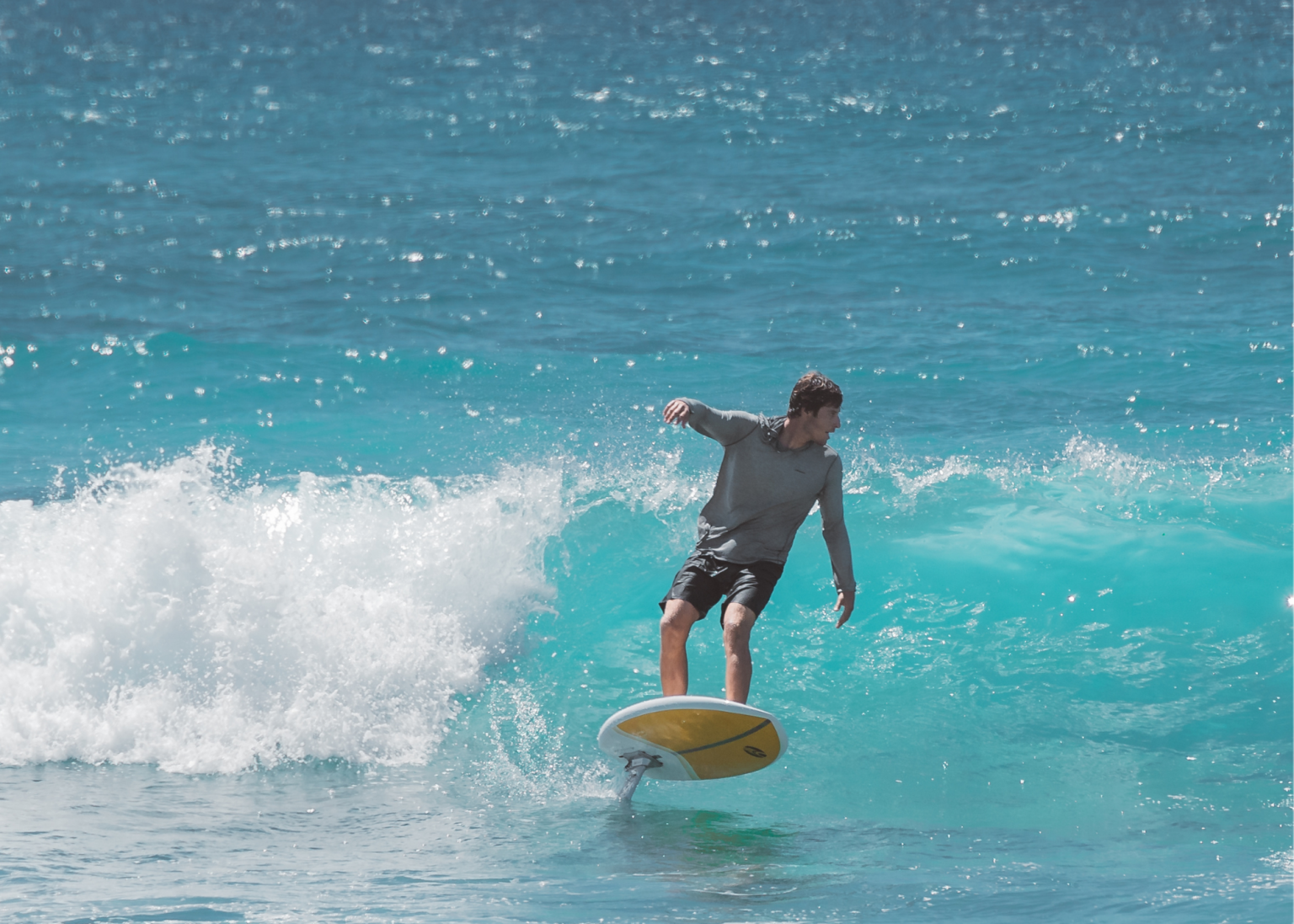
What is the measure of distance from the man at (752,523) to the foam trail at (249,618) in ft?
7.12

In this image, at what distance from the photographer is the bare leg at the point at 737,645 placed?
6.27 m

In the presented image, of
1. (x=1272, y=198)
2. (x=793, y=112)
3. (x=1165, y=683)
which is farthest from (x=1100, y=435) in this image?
(x=793, y=112)

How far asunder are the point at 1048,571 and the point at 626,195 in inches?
555

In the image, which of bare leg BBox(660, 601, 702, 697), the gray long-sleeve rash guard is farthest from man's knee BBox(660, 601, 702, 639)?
the gray long-sleeve rash guard

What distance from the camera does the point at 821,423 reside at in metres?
6.27

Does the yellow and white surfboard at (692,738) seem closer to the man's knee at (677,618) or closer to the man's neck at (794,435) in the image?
the man's knee at (677,618)

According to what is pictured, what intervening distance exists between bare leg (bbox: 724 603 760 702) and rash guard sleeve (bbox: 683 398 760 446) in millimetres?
792

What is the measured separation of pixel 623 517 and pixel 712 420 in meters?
4.25

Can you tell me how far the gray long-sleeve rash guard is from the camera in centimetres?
636

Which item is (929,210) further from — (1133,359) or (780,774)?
(780,774)

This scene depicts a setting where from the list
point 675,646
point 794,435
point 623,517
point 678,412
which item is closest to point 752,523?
point 794,435

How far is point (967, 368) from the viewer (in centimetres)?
1442

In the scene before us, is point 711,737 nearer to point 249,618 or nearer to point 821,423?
point 821,423

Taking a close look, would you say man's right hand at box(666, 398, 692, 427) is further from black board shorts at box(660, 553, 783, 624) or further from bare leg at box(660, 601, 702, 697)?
bare leg at box(660, 601, 702, 697)
